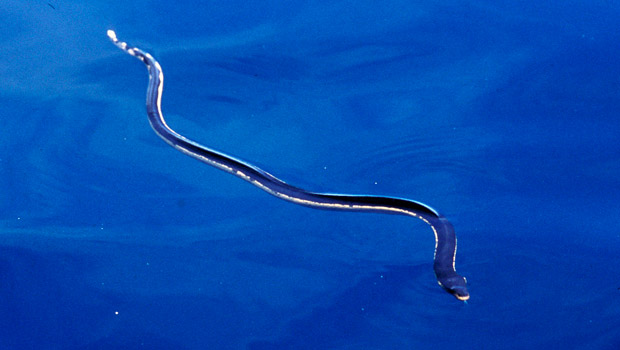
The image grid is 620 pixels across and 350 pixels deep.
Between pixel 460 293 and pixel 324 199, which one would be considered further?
pixel 324 199

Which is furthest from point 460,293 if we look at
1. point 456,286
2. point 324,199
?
point 324,199

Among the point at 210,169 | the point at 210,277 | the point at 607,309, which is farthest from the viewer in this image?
the point at 210,169

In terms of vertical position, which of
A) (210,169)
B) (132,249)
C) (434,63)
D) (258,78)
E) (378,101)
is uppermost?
(434,63)

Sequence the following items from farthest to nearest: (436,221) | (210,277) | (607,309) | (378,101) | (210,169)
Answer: (378,101) → (210,169) → (436,221) → (210,277) → (607,309)

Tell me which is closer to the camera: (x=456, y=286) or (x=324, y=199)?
(x=456, y=286)

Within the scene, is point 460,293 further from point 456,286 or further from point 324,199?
point 324,199

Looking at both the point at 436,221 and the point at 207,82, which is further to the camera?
the point at 207,82

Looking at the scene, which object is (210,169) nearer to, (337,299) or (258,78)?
(258,78)

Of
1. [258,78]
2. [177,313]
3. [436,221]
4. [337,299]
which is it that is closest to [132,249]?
[177,313]
